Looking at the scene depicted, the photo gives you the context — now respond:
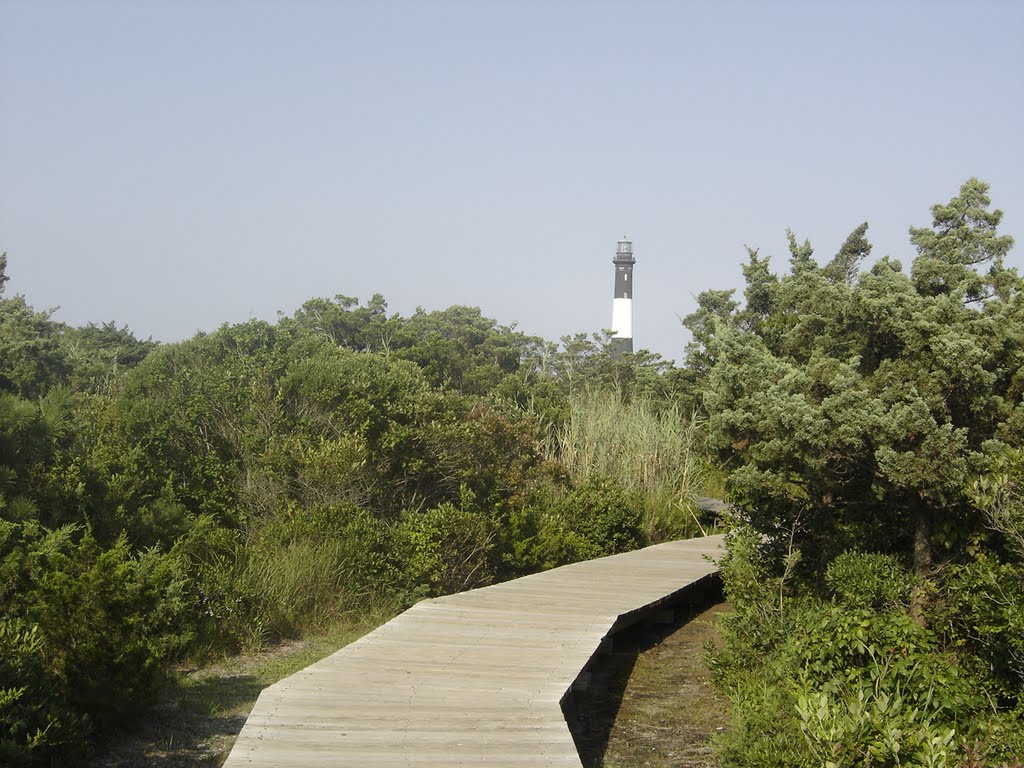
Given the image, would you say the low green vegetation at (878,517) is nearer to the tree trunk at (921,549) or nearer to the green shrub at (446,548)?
the tree trunk at (921,549)

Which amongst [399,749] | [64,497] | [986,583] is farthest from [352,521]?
[986,583]

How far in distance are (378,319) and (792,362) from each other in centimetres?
2708

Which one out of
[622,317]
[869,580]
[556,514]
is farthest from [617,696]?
[622,317]

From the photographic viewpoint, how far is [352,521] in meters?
9.51

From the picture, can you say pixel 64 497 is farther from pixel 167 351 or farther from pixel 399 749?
pixel 167 351

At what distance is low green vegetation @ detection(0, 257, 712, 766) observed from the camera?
5.89 meters

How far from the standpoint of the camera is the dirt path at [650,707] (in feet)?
21.0

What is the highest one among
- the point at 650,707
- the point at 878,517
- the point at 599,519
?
the point at 878,517

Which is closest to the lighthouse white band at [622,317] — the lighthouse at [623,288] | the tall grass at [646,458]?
the lighthouse at [623,288]

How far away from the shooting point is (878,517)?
765cm

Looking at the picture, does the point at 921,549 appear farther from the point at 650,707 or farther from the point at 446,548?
the point at 446,548

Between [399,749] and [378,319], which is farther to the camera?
[378,319]

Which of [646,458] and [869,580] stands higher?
[646,458]

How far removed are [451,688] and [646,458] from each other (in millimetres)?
9148
